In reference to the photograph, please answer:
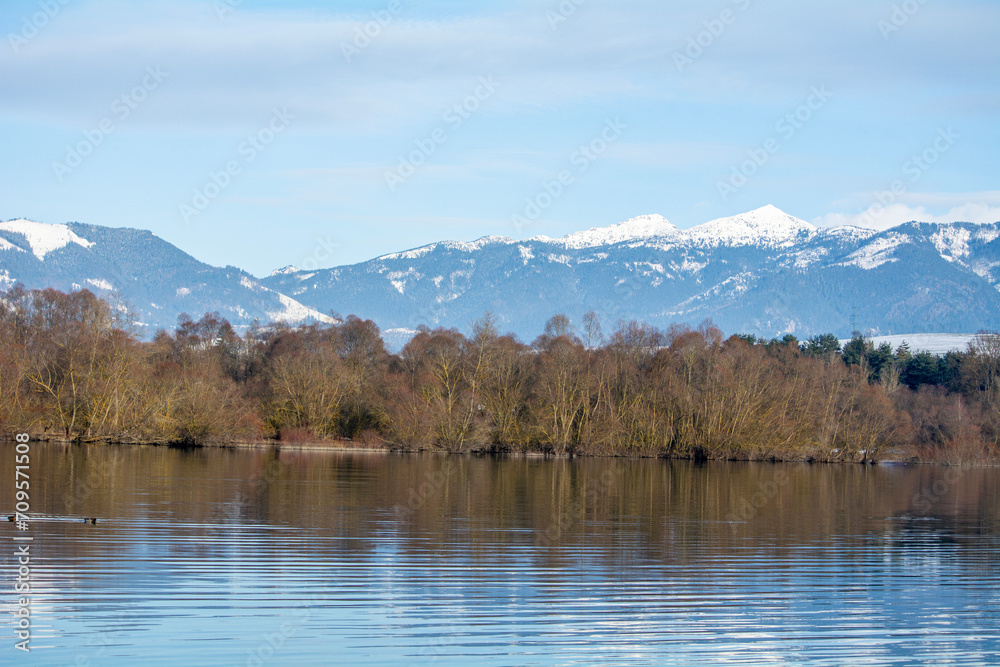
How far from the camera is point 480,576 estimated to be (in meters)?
21.8

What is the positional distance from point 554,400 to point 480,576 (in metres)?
58.6

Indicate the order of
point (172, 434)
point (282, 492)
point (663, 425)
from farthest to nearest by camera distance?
point (663, 425)
point (172, 434)
point (282, 492)

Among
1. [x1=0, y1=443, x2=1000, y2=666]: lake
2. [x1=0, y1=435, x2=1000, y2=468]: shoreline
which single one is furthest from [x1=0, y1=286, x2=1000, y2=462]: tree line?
[x1=0, y1=443, x2=1000, y2=666]: lake

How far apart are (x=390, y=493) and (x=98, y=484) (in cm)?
1186

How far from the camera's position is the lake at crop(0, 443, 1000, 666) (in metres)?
16.1

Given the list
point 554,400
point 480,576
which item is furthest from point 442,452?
point 480,576

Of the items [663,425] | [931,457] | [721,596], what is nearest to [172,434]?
[663,425]

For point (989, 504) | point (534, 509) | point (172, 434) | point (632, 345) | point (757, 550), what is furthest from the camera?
point (632, 345)

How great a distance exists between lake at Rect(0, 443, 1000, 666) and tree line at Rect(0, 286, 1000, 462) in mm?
29424

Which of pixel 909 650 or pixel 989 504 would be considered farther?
pixel 989 504

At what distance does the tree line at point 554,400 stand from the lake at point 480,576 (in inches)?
1158

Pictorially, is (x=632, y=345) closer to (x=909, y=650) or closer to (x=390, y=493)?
(x=390, y=493)

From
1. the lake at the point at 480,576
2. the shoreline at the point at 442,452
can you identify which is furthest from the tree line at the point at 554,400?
the lake at the point at 480,576

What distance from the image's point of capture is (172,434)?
7000 cm
